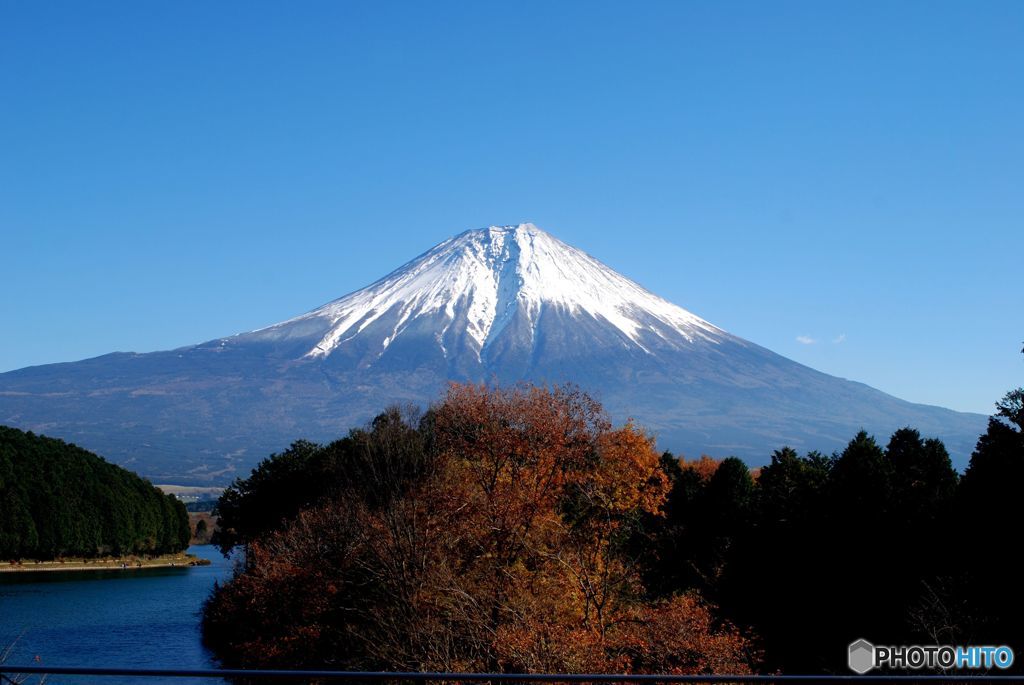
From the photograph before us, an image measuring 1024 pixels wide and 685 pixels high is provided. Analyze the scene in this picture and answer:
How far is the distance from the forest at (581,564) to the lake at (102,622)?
1.98 meters

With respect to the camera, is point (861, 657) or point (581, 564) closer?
point (861, 657)

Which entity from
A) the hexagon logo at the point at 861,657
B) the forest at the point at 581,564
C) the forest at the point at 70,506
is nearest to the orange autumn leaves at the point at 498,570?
the forest at the point at 581,564

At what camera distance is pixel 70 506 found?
67875 mm

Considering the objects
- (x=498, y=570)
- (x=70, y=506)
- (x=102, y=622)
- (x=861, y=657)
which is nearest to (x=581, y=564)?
(x=498, y=570)

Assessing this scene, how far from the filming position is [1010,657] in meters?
18.2

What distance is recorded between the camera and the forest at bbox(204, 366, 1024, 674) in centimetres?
2080

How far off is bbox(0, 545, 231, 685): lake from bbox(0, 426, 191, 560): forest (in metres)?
3.27

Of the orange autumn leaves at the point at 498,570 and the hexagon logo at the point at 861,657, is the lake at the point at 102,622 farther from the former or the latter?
the hexagon logo at the point at 861,657

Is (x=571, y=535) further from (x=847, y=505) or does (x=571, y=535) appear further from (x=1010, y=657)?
(x=1010, y=657)

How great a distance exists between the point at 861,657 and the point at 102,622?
26958 mm

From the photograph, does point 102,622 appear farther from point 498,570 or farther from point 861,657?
point 861,657

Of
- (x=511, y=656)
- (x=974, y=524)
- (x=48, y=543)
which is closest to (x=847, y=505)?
(x=974, y=524)

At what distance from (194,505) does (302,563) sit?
146 meters

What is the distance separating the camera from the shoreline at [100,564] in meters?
63.3
